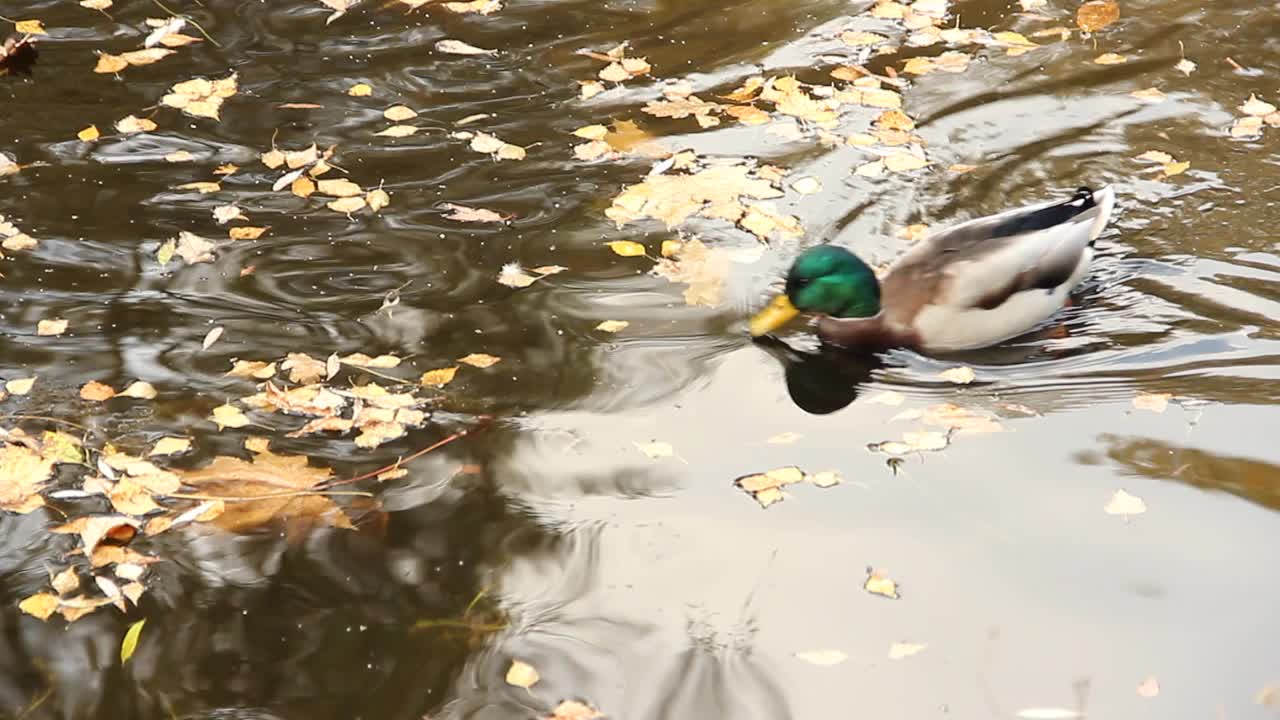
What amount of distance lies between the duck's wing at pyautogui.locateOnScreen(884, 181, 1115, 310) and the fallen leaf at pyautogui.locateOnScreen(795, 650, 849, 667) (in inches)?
65.8

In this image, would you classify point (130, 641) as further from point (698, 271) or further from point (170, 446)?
point (698, 271)

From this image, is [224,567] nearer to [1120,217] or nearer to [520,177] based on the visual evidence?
[520,177]

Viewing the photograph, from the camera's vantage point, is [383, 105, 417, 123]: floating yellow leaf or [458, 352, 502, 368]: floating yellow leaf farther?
[383, 105, 417, 123]: floating yellow leaf

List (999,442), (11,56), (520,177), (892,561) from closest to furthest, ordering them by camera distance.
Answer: (892,561) < (999,442) < (520,177) < (11,56)

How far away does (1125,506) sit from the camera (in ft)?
14.5

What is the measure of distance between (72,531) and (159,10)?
4223mm

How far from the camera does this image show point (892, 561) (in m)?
4.25

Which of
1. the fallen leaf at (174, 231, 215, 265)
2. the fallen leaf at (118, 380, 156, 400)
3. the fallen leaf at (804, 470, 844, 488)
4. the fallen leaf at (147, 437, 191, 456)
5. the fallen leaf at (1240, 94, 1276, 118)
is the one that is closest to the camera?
the fallen leaf at (804, 470, 844, 488)

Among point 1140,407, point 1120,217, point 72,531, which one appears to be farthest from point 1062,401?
point 72,531

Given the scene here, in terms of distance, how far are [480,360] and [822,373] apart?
48.9 inches

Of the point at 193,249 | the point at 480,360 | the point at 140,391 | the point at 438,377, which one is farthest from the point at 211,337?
the point at 480,360

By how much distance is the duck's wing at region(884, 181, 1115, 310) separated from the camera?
518 centimetres

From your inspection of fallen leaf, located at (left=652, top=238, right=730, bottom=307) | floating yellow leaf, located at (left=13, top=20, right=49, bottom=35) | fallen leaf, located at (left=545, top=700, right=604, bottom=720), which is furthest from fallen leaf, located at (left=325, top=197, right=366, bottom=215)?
fallen leaf, located at (left=545, top=700, right=604, bottom=720)

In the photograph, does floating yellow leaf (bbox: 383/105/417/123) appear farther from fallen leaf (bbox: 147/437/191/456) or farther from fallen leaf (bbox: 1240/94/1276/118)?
fallen leaf (bbox: 1240/94/1276/118)
